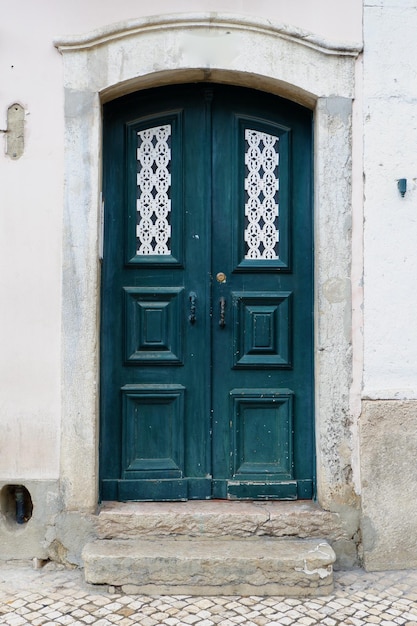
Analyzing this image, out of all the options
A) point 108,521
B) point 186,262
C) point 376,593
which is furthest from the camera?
point 186,262

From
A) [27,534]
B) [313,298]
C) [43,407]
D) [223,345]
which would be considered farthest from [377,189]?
[27,534]

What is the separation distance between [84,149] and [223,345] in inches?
55.9

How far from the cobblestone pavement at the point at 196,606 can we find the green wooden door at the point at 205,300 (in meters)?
0.64

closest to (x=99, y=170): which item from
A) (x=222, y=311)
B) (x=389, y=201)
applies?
(x=222, y=311)

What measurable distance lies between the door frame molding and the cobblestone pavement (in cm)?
45

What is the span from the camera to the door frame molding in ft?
12.4

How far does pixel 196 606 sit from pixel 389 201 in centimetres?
246

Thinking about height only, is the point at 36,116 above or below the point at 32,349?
above

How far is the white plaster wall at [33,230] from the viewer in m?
3.78

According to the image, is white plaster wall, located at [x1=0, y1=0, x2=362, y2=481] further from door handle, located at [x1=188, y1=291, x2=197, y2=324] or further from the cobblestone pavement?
door handle, located at [x1=188, y1=291, x2=197, y2=324]

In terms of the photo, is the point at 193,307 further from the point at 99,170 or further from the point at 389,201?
the point at 389,201

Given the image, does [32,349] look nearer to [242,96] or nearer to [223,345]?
[223,345]

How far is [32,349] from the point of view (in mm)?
3785

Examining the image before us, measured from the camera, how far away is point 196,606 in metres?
3.32
